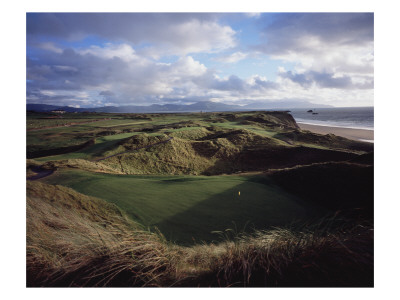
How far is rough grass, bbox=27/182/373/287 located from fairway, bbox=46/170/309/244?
1.80 feet

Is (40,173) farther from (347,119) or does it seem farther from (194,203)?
(347,119)

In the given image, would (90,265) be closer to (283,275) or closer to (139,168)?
(283,275)

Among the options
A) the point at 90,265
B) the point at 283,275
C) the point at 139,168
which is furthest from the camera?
the point at 139,168

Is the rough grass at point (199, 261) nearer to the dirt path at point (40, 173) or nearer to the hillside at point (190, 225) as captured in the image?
the hillside at point (190, 225)

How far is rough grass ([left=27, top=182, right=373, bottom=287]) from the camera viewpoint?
1.69 metres

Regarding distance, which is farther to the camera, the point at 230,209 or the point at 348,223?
the point at 230,209

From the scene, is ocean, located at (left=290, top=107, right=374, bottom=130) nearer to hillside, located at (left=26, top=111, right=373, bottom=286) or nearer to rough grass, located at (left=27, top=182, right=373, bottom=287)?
hillside, located at (left=26, top=111, right=373, bottom=286)

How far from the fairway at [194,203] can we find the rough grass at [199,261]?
547 millimetres

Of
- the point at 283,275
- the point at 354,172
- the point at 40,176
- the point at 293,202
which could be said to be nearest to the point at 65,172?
the point at 40,176

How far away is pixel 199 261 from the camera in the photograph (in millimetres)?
2031

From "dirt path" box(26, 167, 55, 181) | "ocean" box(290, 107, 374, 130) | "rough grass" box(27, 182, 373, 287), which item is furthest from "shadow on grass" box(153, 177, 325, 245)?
"dirt path" box(26, 167, 55, 181)

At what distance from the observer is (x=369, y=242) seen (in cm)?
186

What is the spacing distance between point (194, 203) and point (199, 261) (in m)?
1.21

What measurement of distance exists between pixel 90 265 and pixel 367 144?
36.6ft
